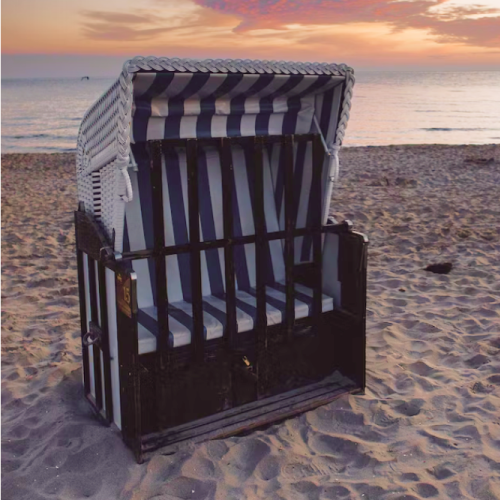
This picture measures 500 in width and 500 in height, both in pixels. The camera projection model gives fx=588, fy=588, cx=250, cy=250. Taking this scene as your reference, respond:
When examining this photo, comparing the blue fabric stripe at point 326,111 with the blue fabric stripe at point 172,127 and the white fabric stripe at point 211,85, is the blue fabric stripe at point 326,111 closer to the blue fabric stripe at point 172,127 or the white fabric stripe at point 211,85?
the white fabric stripe at point 211,85

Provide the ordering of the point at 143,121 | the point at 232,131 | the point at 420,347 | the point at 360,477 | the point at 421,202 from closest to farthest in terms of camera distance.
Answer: the point at 360,477, the point at 143,121, the point at 232,131, the point at 420,347, the point at 421,202

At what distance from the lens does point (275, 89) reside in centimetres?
294

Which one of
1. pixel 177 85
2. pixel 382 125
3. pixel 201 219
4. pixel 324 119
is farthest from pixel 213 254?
pixel 382 125

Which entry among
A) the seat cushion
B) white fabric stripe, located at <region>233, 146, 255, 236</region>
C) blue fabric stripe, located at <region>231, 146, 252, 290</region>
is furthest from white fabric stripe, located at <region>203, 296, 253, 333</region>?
white fabric stripe, located at <region>233, 146, 255, 236</region>

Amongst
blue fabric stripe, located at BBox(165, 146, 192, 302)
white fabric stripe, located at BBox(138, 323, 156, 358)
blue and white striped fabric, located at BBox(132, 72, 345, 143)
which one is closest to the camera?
blue and white striped fabric, located at BBox(132, 72, 345, 143)

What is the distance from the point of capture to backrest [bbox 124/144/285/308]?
10.4 ft

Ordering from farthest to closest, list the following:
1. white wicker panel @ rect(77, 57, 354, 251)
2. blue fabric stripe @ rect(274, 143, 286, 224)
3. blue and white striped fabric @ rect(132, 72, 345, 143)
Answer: blue fabric stripe @ rect(274, 143, 286, 224) → blue and white striped fabric @ rect(132, 72, 345, 143) → white wicker panel @ rect(77, 57, 354, 251)

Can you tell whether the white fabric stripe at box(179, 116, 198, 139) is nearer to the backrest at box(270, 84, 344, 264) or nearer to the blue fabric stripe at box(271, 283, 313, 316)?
the backrest at box(270, 84, 344, 264)

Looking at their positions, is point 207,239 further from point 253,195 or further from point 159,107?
point 159,107

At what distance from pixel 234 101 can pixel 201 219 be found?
28.4 inches

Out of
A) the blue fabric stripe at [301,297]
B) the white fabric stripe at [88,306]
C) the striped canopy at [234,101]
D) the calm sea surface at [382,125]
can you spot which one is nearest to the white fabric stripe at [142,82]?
the striped canopy at [234,101]

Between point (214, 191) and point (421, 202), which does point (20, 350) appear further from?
point (421, 202)

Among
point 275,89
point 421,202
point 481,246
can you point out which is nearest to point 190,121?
point 275,89

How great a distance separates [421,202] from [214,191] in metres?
6.08
